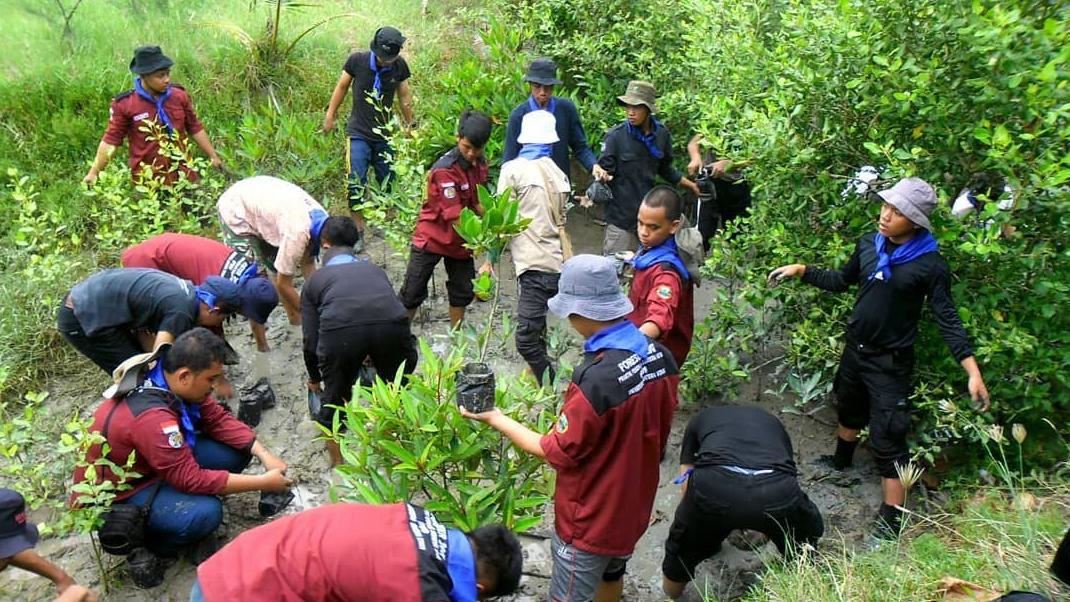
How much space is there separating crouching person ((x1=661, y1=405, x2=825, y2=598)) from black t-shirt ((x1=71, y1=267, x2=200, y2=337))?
9.41ft

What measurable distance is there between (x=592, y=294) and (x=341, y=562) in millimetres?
1303

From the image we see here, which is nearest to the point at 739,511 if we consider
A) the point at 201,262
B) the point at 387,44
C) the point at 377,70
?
the point at 201,262

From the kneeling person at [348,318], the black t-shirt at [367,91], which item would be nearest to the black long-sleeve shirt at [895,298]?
the kneeling person at [348,318]

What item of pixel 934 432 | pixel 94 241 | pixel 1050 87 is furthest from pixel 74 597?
pixel 1050 87

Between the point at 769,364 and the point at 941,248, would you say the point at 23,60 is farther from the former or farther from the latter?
the point at 941,248

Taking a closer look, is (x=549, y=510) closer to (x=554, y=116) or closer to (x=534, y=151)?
(x=534, y=151)

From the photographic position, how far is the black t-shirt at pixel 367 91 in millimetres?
6414

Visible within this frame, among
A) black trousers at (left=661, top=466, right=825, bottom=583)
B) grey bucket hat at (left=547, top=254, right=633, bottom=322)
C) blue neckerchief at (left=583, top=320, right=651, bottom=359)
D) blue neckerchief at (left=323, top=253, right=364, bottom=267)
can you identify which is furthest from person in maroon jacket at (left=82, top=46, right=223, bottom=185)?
black trousers at (left=661, top=466, right=825, bottom=583)

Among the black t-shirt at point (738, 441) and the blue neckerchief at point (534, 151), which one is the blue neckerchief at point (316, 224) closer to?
the blue neckerchief at point (534, 151)

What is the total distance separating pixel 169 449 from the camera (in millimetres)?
3686

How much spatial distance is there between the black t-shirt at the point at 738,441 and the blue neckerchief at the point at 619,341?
74cm

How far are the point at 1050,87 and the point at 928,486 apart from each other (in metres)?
2.19

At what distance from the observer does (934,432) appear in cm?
420

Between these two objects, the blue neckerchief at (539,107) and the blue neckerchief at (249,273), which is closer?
the blue neckerchief at (249,273)
